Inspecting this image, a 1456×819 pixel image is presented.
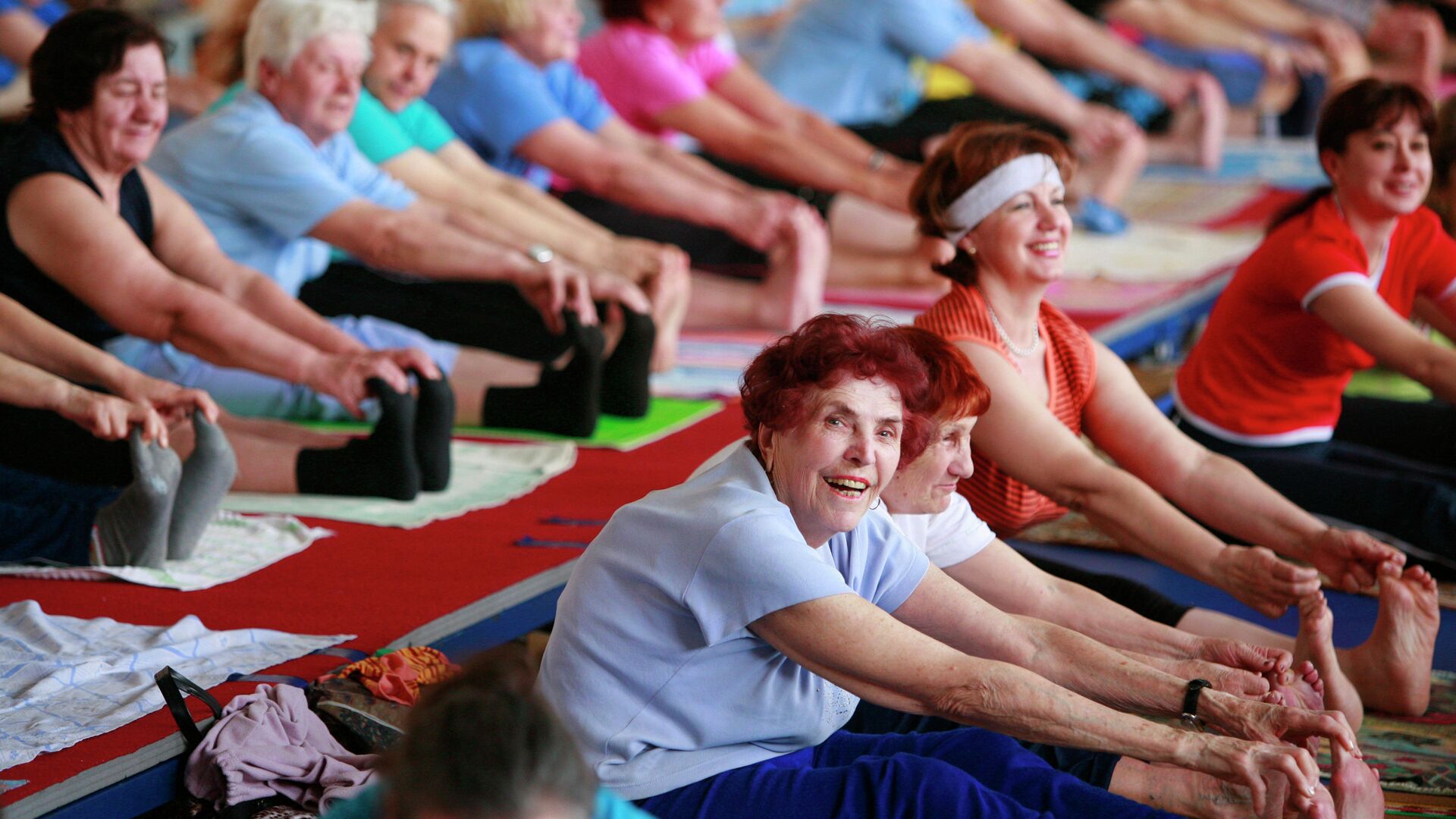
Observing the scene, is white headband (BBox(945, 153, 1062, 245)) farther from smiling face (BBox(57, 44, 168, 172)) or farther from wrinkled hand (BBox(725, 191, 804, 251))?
wrinkled hand (BBox(725, 191, 804, 251))

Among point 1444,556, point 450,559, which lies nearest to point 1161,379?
point 1444,556

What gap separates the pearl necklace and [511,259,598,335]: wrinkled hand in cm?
134

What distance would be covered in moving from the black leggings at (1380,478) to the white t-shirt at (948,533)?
1.24 meters

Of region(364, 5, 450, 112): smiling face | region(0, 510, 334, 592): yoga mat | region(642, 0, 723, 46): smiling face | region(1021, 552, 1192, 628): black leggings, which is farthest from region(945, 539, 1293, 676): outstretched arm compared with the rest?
region(642, 0, 723, 46): smiling face

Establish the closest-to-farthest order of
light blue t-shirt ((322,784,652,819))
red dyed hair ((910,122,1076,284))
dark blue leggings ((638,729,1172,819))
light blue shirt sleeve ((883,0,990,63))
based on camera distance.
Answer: light blue t-shirt ((322,784,652,819)) → dark blue leggings ((638,729,1172,819)) → red dyed hair ((910,122,1076,284)) → light blue shirt sleeve ((883,0,990,63))

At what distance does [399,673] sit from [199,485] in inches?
30.7

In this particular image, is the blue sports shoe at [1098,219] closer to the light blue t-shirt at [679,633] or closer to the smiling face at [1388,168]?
the smiling face at [1388,168]

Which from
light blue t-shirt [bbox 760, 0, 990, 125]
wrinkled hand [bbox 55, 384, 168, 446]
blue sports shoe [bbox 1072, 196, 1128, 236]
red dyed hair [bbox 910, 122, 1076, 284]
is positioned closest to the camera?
wrinkled hand [bbox 55, 384, 168, 446]

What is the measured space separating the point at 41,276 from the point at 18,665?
95 cm

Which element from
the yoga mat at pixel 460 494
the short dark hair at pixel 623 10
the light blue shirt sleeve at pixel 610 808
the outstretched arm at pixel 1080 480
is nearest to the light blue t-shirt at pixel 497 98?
the short dark hair at pixel 623 10

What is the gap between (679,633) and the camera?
167 cm

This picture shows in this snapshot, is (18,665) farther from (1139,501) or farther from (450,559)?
(1139,501)

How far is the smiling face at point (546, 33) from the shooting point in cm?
489

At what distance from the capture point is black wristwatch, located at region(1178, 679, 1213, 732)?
1.79m
